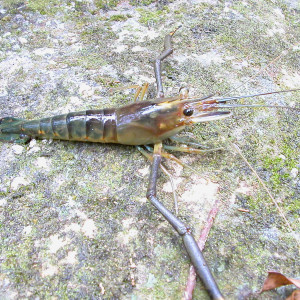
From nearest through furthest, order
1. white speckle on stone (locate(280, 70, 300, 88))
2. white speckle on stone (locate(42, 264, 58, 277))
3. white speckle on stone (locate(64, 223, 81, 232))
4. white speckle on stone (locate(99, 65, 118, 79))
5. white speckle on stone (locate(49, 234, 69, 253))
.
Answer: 1. white speckle on stone (locate(42, 264, 58, 277))
2. white speckle on stone (locate(49, 234, 69, 253))
3. white speckle on stone (locate(64, 223, 81, 232))
4. white speckle on stone (locate(99, 65, 118, 79))
5. white speckle on stone (locate(280, 70, 300, 88))

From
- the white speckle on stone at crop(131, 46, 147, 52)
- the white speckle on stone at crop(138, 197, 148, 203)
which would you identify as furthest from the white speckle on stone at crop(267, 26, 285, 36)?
the white speckle on stone at crop(138, 197, 148, 203)

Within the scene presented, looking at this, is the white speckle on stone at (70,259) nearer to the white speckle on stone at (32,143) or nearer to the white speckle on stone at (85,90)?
the white speckle on stone at (32,143)

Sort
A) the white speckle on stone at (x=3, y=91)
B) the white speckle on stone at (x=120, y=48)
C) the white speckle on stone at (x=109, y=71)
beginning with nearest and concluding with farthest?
1. the white speckle on stone at (x=3, y=91)
2. the white speckle on stone at (x=109, y=71)
3. the white speckle on stone at (x=120, y=48)

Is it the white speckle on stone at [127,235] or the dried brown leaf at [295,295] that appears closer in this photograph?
the dried brown leaf at [295,295]

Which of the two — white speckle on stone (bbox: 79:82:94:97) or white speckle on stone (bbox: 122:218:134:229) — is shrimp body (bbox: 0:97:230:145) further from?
white speckle on stone (bbox: 122:218:134:229)

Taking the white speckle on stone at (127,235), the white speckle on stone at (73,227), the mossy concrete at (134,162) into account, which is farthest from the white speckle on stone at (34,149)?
the white speckle on stone at (127,235)

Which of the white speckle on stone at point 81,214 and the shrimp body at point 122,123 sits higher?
the shrimp body at point 122,123
